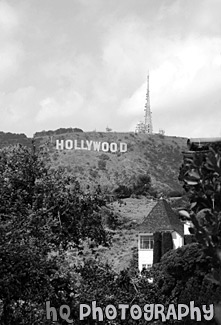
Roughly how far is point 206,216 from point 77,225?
8885 mm

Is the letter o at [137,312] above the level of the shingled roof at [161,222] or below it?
below

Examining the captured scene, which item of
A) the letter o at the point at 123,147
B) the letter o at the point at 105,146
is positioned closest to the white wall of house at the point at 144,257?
the letter o at the point at 105,146

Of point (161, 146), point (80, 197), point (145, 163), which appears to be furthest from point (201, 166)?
point (161, 146)

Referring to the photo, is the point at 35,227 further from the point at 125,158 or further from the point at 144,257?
the point at 125,158

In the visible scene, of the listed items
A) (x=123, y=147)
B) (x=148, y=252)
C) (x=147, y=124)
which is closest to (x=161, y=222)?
(x=148, y=252)

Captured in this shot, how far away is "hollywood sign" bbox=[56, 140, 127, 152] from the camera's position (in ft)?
412

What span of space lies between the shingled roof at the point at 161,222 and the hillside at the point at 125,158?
159 feet

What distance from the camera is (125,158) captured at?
408ft

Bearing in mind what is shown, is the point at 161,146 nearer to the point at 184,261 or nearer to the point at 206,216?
the point at 184,261

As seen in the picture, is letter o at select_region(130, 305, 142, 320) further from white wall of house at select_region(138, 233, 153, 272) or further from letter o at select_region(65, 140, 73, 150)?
letter o at select_region(65, 140, 73, 150)

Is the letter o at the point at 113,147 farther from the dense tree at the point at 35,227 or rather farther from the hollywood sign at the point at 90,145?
the dense tree at the point at 35,227

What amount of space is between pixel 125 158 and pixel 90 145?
8.46 meters

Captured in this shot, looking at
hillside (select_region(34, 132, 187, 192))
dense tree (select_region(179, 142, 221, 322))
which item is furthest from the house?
hillside (select_region(34, 132, 187, 192))

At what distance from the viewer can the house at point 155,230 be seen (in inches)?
1991
